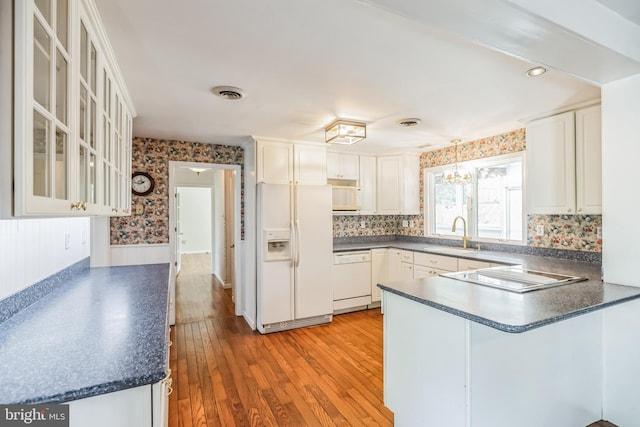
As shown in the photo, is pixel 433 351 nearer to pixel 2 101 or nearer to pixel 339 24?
pixel 339 24

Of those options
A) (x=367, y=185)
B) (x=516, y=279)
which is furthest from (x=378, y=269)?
(x=516, y=279)

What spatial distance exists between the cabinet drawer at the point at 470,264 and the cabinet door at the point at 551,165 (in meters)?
0.66

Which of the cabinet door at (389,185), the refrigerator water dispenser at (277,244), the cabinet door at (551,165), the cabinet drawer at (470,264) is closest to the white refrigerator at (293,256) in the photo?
the refrigerator water dispenser at (277,244)

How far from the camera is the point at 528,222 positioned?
345cm

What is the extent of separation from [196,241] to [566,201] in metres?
9.63

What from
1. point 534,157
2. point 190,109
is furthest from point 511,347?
point 190,109

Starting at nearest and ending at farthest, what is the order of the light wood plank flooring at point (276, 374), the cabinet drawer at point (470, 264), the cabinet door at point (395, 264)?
the light wood plank flooring at point (276, 374) < the cabinet drawer at point (470, 264) < the cabinet door at point (395, 264)

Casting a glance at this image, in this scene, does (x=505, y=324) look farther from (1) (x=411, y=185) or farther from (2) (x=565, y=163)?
(1) (x=411, y=185)

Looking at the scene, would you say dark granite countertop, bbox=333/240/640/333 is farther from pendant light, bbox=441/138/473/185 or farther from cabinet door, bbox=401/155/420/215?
cabinet door, bbox=401/155/420/215

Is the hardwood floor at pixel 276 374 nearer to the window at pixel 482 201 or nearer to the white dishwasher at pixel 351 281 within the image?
the white dishwasher at pixel 351 281

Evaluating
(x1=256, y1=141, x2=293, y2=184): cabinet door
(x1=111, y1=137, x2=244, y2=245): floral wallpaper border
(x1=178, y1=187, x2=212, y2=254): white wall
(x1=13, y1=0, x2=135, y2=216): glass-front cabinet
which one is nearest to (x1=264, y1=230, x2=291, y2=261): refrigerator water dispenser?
(x1=256, y1=141, x2=293, y2=184): cabinet door

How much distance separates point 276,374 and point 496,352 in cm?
177

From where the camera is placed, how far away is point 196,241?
33.1ft

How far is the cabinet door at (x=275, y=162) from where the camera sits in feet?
12.0
